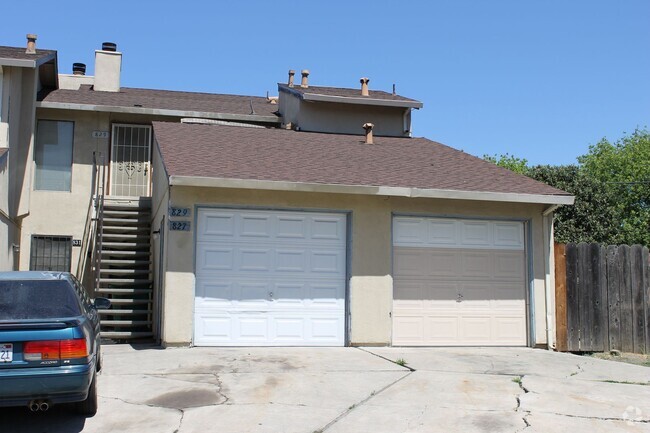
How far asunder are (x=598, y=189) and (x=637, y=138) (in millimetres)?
23532

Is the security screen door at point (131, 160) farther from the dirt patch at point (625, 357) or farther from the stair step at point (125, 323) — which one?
the dirt patch at point (625, 357)

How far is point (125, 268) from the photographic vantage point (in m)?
15.2

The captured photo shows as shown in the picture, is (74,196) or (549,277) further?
(74,196)

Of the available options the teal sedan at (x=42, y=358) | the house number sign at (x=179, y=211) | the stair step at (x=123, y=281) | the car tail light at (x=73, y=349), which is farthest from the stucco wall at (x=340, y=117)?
the car tail light at (x=73, y=349)

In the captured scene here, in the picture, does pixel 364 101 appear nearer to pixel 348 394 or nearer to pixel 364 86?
pixel 364 86

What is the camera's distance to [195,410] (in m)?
7.04

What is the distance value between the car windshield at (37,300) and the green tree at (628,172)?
35.6 m

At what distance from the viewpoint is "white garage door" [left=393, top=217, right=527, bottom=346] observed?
12406mm

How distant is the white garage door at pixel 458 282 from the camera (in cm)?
1241

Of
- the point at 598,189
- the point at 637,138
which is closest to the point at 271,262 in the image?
the point at 598,189

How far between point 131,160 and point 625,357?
12442 millimetres

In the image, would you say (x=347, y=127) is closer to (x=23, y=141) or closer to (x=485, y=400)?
(x=23, y=141)

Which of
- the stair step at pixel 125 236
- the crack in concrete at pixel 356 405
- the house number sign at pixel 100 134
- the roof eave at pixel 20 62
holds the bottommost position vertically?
the crack in concrete at pixel 356 405

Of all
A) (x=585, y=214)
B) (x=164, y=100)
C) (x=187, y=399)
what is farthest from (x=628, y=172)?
(x=187, y=399)
